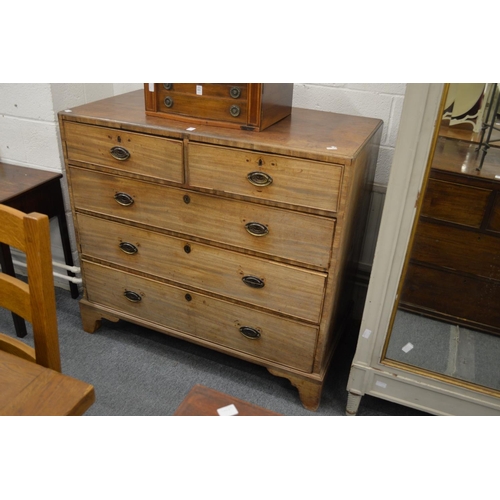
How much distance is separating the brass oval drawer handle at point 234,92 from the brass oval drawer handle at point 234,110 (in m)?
0.03

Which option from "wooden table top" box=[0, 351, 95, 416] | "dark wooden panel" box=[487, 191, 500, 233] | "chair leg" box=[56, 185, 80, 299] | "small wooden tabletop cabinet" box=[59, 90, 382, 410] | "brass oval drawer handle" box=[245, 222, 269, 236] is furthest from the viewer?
"chair leg" box=[56, 185, 80, 299]

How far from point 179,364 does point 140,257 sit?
1.81 feet

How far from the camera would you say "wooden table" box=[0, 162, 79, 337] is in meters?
2.13

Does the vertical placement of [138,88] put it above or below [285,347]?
above

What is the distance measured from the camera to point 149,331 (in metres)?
2.41

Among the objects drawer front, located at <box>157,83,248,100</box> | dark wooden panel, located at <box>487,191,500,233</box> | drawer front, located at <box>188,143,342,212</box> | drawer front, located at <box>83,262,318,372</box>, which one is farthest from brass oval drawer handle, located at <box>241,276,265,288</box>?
dark wooden panel, located at <box>487,191,500,233</box>

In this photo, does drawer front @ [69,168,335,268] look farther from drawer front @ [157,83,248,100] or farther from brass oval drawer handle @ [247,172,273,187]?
drawer front @ [157,83,248,100]

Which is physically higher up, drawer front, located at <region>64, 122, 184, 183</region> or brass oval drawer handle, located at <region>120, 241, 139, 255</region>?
drawer front, located at <region>64, 122, 184, 183</region>

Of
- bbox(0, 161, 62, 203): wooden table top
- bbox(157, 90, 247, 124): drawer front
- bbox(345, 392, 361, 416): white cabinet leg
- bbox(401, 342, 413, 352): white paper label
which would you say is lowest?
bbox(345, 392, 361, 416): white cabinet leg

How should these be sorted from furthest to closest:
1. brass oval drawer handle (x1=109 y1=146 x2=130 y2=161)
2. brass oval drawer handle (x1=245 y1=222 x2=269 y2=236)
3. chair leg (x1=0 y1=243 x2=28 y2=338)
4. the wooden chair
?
chair leg (x1=0 y1=243 x2=28 y2=338), brass oval drawer handle (x1=109 y1=146 x2=130 y2=161), brass oval drawer handle (x1=245 y1=222 x2=269 y2=236), the wooden chair

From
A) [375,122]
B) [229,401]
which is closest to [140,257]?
[229,401]

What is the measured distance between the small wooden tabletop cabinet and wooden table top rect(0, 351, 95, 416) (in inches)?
36.6

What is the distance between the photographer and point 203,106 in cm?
171

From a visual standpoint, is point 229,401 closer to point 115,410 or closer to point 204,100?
point 115,410
